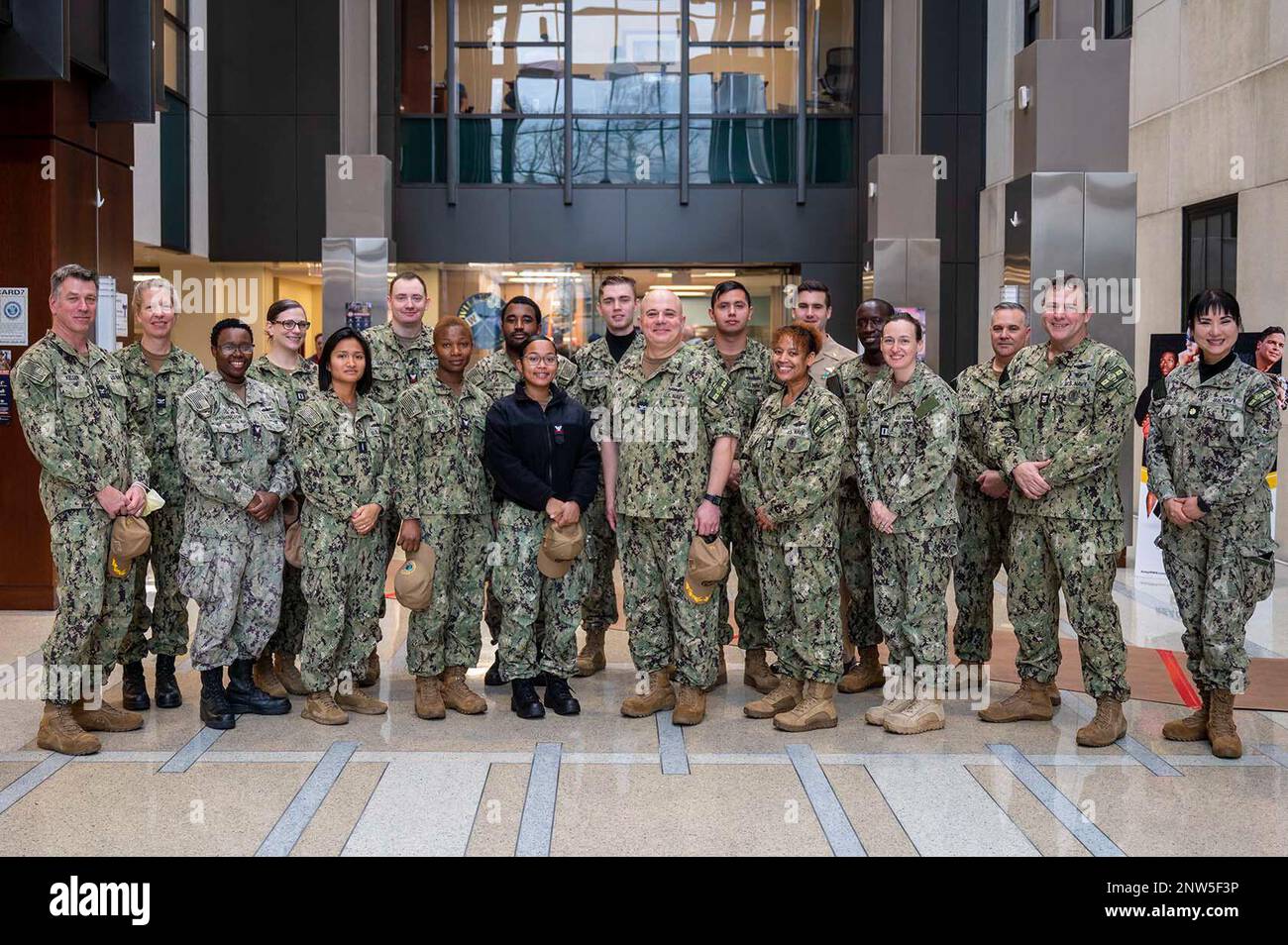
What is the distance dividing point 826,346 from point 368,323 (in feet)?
20.0

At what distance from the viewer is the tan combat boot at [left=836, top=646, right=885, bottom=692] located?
606 centimetres

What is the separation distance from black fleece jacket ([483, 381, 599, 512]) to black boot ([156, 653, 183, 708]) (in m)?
1.81

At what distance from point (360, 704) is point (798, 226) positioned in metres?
12.8

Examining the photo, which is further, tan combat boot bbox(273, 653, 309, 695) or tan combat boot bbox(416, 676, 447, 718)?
tan combat boot bbox(273, 653, 309, 695)

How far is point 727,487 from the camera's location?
577 cm

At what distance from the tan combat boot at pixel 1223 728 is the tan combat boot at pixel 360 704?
11.9ft

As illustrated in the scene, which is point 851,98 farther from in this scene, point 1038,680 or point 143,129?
point 1038,680

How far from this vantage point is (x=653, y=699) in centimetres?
562

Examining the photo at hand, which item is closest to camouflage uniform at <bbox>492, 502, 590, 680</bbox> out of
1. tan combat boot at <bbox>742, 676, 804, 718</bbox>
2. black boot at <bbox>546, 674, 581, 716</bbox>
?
black boot at <bbox>546, 674, 581, 716</bbox>

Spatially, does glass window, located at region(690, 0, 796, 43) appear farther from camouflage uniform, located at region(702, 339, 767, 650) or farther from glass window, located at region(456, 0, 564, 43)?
camouflage uniform, located at region(702, 339, 767, 650)

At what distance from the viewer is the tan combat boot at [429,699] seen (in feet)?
18.1

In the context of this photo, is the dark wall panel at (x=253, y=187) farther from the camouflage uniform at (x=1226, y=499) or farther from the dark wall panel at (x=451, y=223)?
the camouflage uniform at (x=1226, y=499)

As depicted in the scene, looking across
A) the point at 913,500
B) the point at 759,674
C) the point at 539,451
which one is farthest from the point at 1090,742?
the point at 539,451
